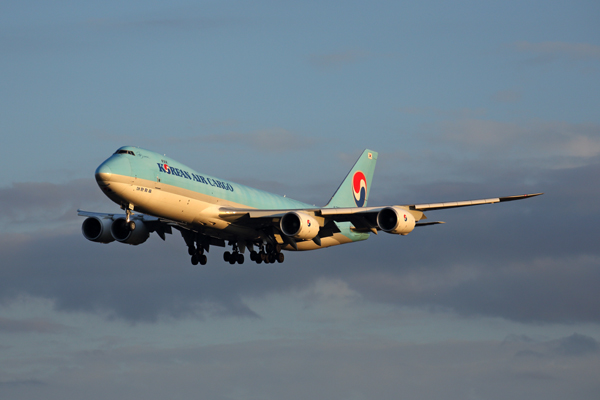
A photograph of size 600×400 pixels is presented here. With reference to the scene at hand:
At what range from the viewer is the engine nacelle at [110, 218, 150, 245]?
59969 millimetres

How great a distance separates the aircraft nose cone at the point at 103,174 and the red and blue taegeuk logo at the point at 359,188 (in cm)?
2719

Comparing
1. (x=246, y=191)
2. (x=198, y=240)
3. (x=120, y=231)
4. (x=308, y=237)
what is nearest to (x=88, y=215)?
(x=120, y=231)

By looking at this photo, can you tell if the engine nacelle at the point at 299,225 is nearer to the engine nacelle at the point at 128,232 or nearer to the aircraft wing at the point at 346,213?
the aircraft wing at the point at 346,213

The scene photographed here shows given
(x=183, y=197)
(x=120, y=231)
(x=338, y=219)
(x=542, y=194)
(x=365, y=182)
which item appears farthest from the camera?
(x=365, y=182)

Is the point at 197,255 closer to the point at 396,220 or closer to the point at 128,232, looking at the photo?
the point at 128,232

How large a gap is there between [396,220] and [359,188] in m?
18.5

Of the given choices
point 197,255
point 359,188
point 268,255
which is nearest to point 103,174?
point 197,255

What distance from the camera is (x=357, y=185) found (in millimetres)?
71562

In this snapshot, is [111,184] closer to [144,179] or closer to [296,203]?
[144,179]

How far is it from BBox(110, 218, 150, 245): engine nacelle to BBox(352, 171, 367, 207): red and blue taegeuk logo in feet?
62.6

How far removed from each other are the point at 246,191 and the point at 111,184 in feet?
39.5

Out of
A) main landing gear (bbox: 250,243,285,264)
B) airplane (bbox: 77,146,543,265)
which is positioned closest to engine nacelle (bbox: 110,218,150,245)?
airplane (bbox: 77,146,543,265)

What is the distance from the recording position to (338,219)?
56.5 m

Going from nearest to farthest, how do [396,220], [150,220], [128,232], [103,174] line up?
[103,174] < [396,220] < [150,220] < [128,232]
